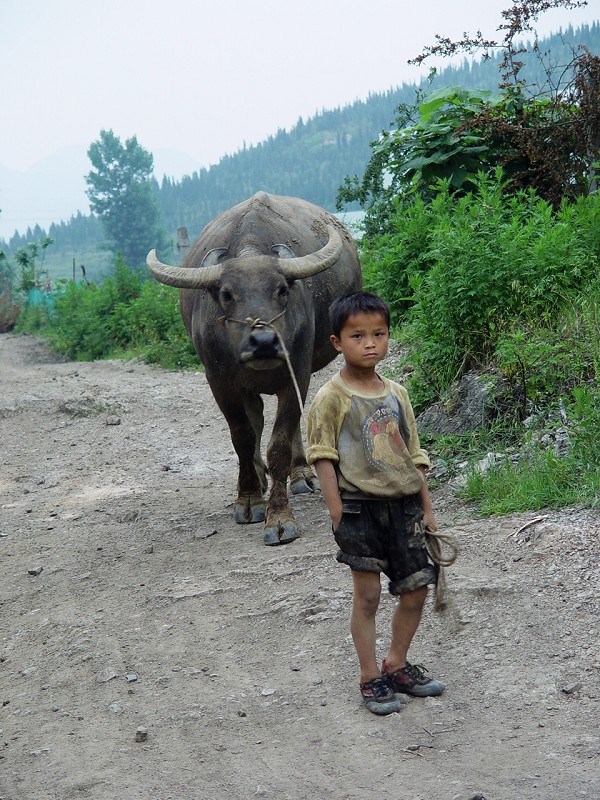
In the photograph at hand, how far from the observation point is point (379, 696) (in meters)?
3.41

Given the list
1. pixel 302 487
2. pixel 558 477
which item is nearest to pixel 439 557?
pixel 558 477

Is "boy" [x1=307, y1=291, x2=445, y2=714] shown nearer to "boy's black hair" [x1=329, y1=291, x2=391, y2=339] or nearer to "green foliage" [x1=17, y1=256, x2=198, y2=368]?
"boy's black hair" [x1=329, y1=291, x2=391, y2=339]

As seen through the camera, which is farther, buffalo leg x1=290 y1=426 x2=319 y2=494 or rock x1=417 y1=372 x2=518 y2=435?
buffalo leg x1=290 y1=426 x2=319 y2=494

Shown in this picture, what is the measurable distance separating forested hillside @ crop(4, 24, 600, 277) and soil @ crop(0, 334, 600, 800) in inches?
1881

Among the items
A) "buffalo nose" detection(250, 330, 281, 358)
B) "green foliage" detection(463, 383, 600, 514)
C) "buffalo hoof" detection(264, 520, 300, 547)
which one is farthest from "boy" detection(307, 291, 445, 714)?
"buffalo hoof" detection(264, 520, 300, 547)

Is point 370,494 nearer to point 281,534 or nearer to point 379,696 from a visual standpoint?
point 379,696

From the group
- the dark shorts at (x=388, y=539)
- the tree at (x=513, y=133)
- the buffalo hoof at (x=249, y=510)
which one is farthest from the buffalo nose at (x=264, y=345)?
the tree at (x=513, y=133)

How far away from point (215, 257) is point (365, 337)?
8.72 feet

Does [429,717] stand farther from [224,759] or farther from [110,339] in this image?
[110,339]

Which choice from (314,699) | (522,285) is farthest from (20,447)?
(314,699)

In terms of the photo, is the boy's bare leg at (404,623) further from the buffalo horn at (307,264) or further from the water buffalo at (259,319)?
the buffalo horn at (307,264)

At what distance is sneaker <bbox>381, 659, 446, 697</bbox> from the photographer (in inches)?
137

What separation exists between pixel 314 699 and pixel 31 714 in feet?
3.89

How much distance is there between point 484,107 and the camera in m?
9.43
